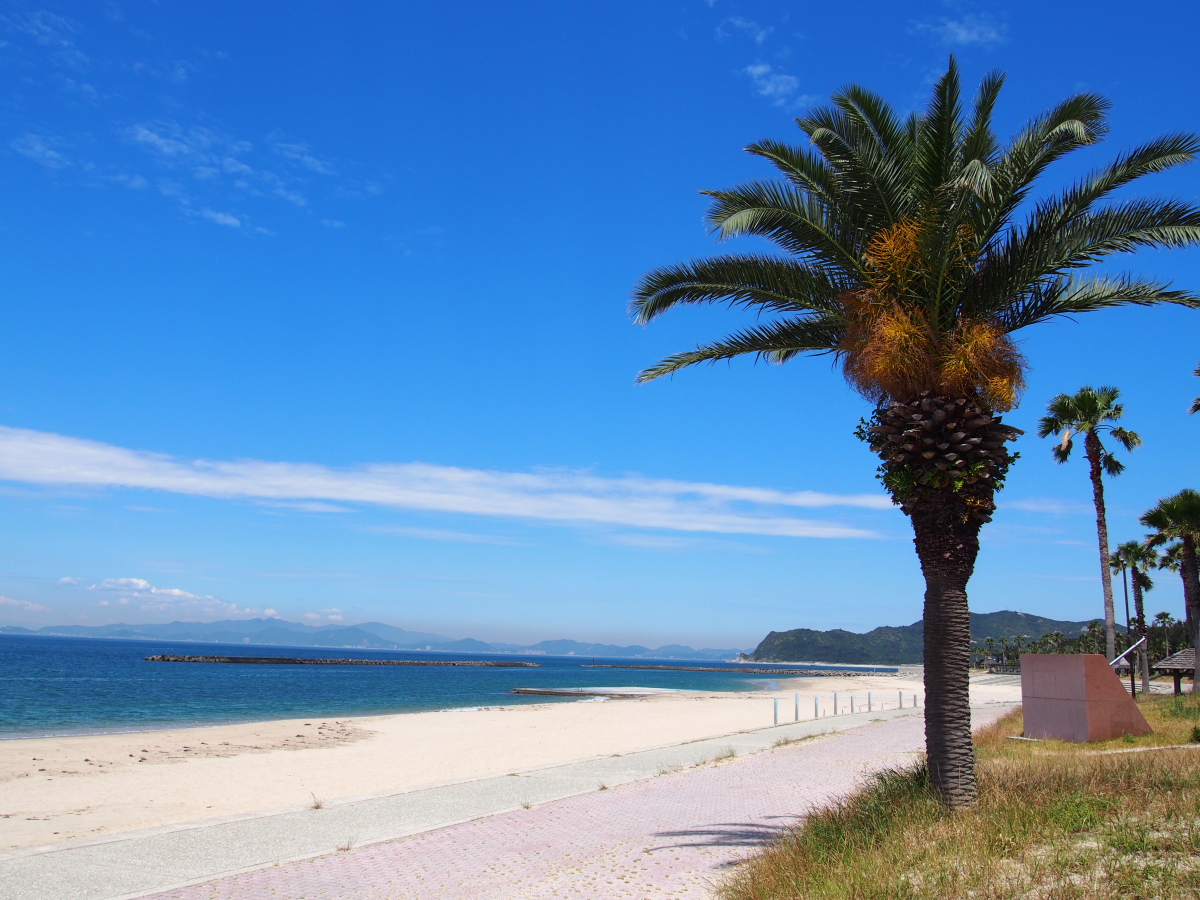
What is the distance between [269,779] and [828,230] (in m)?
15.8

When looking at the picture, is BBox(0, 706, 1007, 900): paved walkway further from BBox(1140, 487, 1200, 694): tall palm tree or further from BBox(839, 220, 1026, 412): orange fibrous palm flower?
BBox(1140, 487, 1200, 694): tall palm tree

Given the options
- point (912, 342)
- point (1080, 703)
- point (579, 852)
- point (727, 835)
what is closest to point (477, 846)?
point (579, 852)

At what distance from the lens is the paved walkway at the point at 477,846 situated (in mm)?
7645

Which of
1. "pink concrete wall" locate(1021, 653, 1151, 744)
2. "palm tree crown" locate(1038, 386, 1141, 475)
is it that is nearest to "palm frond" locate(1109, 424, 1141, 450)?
"palm tree crown" locate(1038, 386, 1141, 475)

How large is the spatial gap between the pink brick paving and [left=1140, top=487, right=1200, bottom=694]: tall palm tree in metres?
27.1

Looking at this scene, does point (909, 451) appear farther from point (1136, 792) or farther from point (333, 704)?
point (333, 704)

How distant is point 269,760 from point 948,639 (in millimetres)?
18490

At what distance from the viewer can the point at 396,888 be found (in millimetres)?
7684

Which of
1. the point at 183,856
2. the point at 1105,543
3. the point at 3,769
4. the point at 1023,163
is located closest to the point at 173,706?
the point at 3,769

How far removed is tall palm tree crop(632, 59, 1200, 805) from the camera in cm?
836

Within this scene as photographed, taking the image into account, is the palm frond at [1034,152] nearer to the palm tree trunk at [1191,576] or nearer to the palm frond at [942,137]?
the palm frond at [942,137]

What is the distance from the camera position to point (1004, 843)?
22.5ft

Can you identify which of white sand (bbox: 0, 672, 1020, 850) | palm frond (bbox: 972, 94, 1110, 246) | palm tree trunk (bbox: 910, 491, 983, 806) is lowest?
white sand (bbox: 0, 672, 1020, 850)

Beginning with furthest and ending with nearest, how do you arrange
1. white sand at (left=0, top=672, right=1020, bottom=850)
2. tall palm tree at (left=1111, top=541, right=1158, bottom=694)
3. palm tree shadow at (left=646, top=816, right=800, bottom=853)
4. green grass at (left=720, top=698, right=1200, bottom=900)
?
1. tall palm tree at (left=1111, top=541, right=1158, bottom=694)
2. white sand at (left=0, top=672, right=1020, bottom=850)
3. palm tree shadow at (left=646, top=816, right=800, bottom=853)
4. green grass at (left=720, top=698, right=1200, bottom=900)
